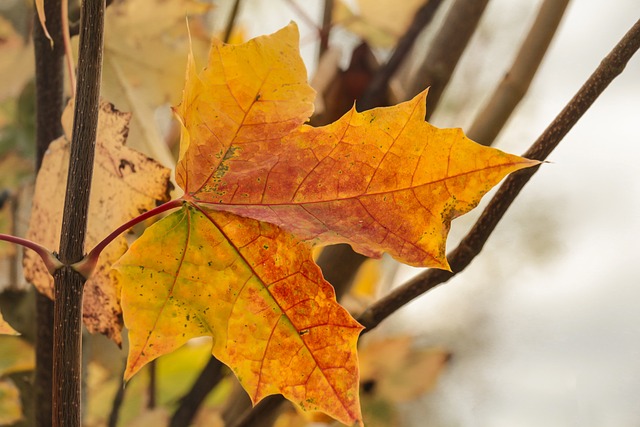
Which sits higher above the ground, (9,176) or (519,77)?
(519,77)

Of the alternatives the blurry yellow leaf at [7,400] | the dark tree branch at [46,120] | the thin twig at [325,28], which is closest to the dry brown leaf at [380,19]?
the thin twig at [325,28]

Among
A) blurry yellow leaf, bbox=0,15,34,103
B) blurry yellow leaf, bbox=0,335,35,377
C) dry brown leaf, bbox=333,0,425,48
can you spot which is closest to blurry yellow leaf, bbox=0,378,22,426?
blurry yellow leaf, bbox=0,335,35,377

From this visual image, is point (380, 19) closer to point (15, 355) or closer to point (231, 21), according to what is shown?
point (231, 21)

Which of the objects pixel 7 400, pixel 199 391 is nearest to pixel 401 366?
pixel 199 391

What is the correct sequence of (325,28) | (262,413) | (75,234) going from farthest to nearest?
(325,28) < (262,413) < (75,234)

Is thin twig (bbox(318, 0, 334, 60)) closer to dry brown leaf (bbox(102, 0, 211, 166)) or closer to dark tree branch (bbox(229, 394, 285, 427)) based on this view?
dry brown leaf (bbox(102, 0, 211, 166))

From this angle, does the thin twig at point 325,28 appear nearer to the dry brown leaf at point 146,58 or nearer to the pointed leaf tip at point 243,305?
the dry brown leaf at point 146,58

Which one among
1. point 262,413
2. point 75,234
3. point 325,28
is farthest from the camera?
point 325,28
